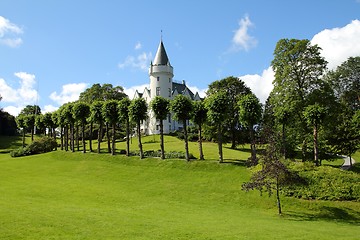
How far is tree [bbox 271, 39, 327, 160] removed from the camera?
45.7 m

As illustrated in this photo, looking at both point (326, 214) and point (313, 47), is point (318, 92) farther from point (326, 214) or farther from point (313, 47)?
point (326, 214)

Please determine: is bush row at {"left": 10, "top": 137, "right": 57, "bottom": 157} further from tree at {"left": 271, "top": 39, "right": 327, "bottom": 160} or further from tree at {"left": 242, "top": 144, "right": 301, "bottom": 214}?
tree at {"left": 242, "top": 144, "right": 301, "bottom": 214}

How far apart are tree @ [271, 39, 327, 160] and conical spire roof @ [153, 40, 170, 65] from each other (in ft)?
164

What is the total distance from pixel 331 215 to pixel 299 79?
23.2 metres

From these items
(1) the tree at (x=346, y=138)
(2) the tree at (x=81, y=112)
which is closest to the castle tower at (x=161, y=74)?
(2) the tree at (x=81, y=112)

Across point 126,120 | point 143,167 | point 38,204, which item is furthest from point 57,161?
point 38,204

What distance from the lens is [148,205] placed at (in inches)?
1118

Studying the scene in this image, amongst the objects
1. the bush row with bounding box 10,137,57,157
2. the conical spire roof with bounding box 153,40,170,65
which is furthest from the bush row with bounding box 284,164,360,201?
the conical spire roof with bounding box 153,40,170,65

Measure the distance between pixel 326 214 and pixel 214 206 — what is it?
8.88 m

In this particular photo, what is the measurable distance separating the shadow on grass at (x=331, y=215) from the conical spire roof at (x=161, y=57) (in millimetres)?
70957

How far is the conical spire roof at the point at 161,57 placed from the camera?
94.4 metres

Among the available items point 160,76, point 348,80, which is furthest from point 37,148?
point 348,80

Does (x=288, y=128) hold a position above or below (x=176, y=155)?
above

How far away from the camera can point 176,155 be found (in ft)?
155
